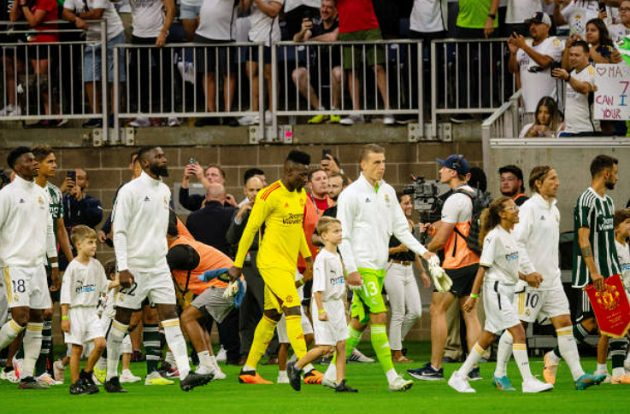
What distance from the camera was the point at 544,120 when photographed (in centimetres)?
1609

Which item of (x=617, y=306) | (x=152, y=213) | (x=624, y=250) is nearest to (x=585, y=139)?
(x=624, y=250)

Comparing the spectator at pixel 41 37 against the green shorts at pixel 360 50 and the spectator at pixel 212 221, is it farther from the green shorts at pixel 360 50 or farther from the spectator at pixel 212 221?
the spectator at pixel 212 221

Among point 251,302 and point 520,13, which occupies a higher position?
point 520,13

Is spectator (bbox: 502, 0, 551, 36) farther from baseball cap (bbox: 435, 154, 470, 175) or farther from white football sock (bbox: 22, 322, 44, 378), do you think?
white football sock (bbox: 22, 322, 44, 378)

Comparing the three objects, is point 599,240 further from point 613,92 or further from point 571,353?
point 613,92

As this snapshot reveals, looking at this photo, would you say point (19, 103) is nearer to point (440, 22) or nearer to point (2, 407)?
point (440, 22)

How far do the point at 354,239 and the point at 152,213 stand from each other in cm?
190

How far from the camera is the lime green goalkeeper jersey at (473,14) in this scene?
59.7ft

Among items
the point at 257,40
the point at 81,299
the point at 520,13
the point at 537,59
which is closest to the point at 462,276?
the point at 81,299

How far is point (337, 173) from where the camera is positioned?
15.0m

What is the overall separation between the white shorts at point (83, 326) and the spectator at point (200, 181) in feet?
11.2

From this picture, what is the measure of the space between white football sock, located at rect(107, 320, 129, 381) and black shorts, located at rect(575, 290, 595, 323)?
15.5ft

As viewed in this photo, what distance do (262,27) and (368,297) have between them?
8309 millimetres

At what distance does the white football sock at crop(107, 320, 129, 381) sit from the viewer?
1151 centimetres
